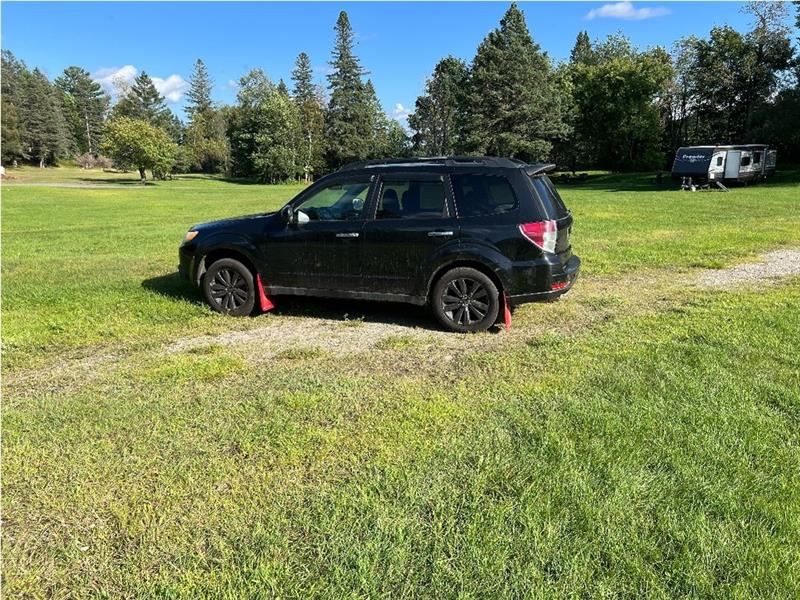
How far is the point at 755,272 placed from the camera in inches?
341

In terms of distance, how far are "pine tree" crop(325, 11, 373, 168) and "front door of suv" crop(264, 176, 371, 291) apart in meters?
59.6

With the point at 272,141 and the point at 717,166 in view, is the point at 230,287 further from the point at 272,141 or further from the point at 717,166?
the point at 272,141

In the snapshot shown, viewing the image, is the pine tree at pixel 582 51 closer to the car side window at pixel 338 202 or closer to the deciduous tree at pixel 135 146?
the deciduous tree at pixel 135 146

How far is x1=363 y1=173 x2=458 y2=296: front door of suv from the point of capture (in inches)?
232

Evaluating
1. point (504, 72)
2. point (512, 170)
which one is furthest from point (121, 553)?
point (504, 72)

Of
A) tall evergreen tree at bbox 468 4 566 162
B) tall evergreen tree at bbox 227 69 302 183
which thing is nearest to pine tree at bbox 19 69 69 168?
tall evergreen tree at bbox 227 69 302 183

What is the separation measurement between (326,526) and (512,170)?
13.8ft

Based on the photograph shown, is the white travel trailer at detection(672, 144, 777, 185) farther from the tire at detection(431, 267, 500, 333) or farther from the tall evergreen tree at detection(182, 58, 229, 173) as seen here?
the tall evergreen tree at detection(182, 58, 229, 173)

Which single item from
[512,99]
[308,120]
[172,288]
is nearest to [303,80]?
[308,120]

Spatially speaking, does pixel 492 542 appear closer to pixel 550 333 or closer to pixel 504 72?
pixel 550 333

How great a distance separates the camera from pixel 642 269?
9172 mm

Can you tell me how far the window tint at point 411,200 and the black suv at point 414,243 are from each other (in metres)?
0.01

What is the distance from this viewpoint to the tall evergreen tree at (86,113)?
315 ft

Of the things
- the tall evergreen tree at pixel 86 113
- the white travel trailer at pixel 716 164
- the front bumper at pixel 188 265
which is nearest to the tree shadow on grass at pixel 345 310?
the front bumper at pixel 188 265
